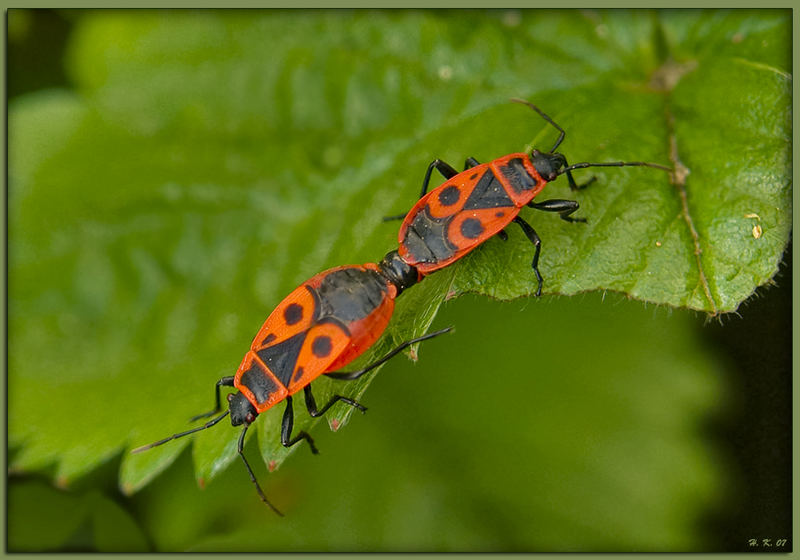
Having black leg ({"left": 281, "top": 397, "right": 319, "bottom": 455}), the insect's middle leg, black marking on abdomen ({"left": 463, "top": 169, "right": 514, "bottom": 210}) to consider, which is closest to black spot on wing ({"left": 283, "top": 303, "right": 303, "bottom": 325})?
black leg ({"left": 281, "top": 397, "right": 319, "bottom": 455})

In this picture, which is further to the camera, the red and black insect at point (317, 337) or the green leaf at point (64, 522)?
the green leaf at point (64, 522)

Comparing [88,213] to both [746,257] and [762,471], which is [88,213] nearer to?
[746,257]

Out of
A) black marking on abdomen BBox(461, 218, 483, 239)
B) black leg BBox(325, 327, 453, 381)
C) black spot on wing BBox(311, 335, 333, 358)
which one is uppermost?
black marking on abdomen BBox(461, 218, 483, 239)

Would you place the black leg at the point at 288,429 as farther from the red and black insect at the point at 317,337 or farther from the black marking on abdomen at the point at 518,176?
the black marking on abdomen at the point at 518,176

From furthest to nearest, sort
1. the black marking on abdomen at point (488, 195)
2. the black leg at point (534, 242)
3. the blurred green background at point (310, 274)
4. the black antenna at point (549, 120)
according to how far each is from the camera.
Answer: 1. the blurred green background at point (310, 274)
2. the black antenna at point (549, 120)
3. the black marking on abdomen at point (488, 195)
4. the black leg at point (534, 242)

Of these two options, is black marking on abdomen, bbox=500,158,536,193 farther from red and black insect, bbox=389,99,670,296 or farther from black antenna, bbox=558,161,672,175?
black antenna, bbox=558,161,672,175

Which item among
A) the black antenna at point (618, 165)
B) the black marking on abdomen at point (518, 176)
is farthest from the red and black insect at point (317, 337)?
the black antenna at point (618, 165)

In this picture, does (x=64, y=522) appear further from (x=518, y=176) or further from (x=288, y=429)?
(x=518, y=176)
